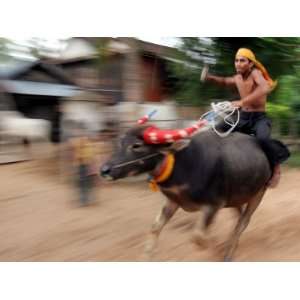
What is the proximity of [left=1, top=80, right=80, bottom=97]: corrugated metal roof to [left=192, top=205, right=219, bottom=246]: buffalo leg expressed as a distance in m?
2.41

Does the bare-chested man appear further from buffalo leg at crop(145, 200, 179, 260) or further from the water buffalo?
buffalo leg at crop(145, 200, 179, 260)

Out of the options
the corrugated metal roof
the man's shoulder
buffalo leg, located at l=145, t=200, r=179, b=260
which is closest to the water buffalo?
buffalo leg, located at l=145, t=200, r=179, b=260

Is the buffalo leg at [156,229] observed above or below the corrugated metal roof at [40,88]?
below

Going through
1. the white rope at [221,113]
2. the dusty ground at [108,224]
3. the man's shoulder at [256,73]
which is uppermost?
the man's shoulder at [256,73]

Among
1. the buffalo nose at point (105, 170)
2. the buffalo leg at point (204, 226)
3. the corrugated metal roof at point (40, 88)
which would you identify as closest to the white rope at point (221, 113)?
the buffalo leg at point (204, 226)

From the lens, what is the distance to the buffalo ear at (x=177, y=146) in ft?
8.47

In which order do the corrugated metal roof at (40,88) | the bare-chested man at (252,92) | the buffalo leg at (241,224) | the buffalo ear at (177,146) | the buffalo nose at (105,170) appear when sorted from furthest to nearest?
1. the corrugated metal roof at (40,88)
2. the buffalo leg at (241,224)
3. the bare-chested man at (252,92)
4. the buffalo ear at (177,146)
5. the buffalo nose at (105,170)

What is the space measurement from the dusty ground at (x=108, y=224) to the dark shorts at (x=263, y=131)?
831 mm

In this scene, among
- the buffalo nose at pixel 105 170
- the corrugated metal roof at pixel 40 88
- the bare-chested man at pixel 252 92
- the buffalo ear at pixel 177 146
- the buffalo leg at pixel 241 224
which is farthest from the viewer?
the corrugated metal roof at pixel 40 88

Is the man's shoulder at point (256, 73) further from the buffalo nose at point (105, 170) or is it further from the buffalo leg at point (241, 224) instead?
the buffalo nose at point (105, 170)

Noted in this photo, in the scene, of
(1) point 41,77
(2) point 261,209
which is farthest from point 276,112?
(1) point 41,77

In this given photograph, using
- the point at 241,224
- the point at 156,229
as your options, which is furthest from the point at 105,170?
the point at 241,224

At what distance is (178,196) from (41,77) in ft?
10.0
